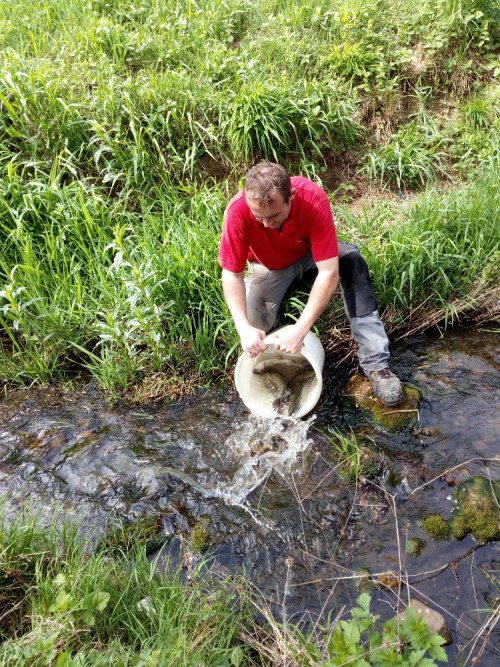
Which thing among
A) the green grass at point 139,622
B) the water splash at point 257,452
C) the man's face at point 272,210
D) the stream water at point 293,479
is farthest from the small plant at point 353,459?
the man's face at point 272,210

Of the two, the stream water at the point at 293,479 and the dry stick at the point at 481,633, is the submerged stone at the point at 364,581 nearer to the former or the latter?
the stream water at the point at 293,479

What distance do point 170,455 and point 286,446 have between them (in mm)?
666

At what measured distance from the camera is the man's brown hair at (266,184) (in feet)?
8.97

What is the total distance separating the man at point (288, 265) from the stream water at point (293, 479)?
390 millimetres

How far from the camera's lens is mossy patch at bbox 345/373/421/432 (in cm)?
331

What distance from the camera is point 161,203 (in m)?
4.52

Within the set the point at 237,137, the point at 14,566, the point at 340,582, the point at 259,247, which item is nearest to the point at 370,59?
the point at 237,137

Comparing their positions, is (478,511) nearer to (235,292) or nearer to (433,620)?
(433,620)

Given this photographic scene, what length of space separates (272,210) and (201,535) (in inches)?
63.6

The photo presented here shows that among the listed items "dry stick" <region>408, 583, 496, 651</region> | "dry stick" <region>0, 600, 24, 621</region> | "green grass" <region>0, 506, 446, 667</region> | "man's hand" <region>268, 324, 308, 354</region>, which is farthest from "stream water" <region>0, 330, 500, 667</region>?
"man's hand" <region>268, 324, 308, 354</region>

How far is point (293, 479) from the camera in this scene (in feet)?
9.96

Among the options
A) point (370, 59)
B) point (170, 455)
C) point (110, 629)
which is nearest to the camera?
point (110, 629)

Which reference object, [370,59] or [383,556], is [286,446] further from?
[370,59]

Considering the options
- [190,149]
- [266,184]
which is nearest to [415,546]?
[266,184]
